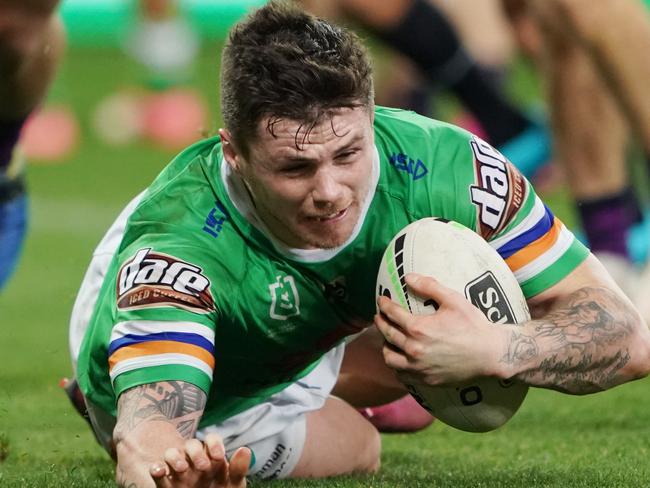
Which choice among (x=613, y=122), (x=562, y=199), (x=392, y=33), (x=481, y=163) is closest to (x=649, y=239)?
(x=613, y=122)

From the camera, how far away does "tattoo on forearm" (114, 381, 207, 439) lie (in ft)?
10.2

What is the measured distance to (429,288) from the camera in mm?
3184

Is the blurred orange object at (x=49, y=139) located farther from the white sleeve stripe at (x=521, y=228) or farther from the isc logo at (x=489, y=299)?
the isc logo at (x=489, y=299)

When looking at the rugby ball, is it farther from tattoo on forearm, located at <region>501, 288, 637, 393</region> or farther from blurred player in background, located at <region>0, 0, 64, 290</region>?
blurred player in background, located at <region>0, 0, 64, 290</region>

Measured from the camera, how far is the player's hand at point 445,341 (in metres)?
3.11

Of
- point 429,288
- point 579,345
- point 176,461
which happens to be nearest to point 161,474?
point 176,461

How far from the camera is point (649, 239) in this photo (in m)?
6.37

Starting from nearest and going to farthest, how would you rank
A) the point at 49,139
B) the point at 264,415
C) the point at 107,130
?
1. the point at 264,415
2. the point at 49,139
3. the point at 107,130

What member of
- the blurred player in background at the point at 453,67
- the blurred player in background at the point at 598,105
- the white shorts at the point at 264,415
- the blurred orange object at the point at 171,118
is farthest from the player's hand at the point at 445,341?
the blurred orange object at the point at 171,118

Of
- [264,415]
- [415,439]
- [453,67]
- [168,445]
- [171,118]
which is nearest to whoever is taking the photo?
[168,445]

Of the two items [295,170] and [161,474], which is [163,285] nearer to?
[295,170]

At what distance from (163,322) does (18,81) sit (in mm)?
2162

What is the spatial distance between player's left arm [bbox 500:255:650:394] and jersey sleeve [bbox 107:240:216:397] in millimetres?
668

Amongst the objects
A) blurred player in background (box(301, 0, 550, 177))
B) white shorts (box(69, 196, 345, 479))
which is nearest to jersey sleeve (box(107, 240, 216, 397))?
white shorts (box(69, 196, 345, 479))
